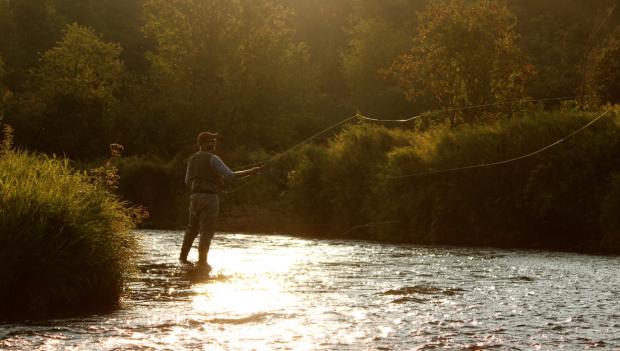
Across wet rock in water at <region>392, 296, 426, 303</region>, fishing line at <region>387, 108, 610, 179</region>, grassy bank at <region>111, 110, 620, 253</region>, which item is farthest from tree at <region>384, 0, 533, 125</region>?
wet rock in water at <region>392, 296, 426, 303</region>

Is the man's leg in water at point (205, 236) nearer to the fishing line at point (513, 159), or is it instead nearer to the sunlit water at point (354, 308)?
the sunlit water at point (354, 308)

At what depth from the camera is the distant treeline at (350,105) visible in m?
23.0

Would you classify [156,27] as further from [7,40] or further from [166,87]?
[7,40]

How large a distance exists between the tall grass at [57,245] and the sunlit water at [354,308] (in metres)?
0.44

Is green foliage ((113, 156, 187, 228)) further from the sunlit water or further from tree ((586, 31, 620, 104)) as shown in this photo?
the sunlit water

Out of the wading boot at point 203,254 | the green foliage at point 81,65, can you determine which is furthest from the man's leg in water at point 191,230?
the green foliage at point 81,65

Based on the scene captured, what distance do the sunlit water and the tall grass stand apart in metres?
Result: 0.44

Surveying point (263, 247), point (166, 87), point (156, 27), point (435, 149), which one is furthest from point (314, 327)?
point (156, 27)

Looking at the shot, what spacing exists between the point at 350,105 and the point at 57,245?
55903 mm

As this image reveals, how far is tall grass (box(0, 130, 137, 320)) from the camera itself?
9.81 meters

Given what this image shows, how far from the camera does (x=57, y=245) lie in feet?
33.0

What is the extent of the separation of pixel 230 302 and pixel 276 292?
3.65 feet

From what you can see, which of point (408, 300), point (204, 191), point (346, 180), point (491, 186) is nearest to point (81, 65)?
point (346, 180)

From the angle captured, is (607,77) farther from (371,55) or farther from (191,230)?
(371,55)
